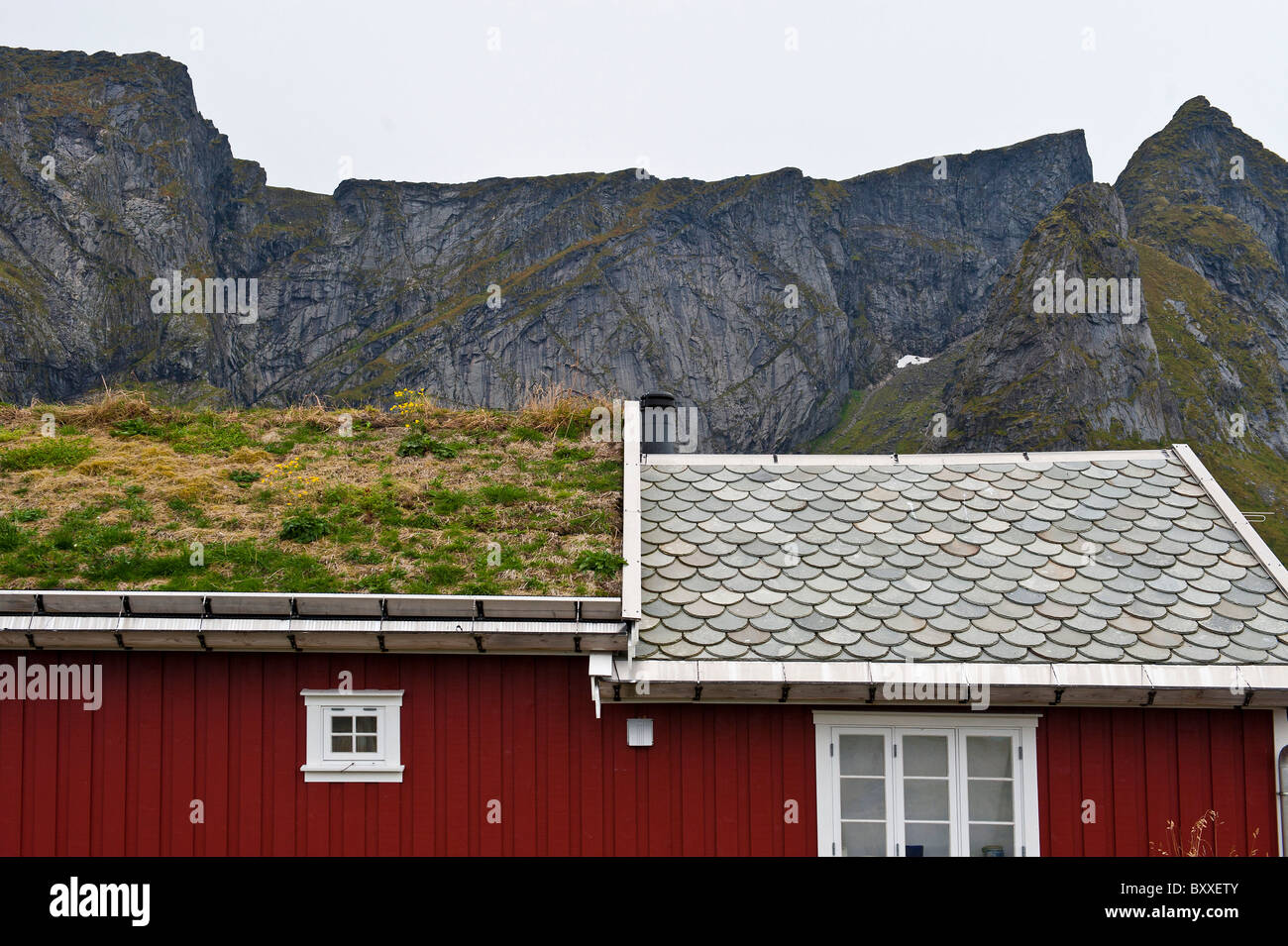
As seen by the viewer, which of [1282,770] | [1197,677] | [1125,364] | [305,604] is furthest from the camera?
[1125,364]

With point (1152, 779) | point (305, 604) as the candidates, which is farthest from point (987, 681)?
point (305, 604)

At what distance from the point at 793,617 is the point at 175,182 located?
5481 inches

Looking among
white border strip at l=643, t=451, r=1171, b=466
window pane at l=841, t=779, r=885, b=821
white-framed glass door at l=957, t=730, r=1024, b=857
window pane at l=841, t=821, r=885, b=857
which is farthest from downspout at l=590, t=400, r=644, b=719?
white-framed glass door at l=957, t=730, r=1024, b=857

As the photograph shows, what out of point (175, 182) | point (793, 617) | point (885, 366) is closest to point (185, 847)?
point (793, 617)

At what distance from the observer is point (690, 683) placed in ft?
26.4

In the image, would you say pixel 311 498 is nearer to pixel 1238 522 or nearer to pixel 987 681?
pixel 987 681

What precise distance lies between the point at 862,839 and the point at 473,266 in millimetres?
148062

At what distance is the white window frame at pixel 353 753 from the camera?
27.1 ft

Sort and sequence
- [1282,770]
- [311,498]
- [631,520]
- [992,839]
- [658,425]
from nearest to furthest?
[1282,770] → [992,839] → [631,520] → [311,498] → [658,425]

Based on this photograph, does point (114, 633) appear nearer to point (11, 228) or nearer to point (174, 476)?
point (174, 476)

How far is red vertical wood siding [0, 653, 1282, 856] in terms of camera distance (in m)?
8.20

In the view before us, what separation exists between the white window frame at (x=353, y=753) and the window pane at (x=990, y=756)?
4.59m

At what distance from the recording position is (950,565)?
30.5 ft

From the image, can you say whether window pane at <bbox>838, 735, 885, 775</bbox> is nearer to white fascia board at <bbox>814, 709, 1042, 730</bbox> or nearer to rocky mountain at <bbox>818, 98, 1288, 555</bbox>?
white fascia board at <bbox>814, 709, 1042, 730</bbox>
